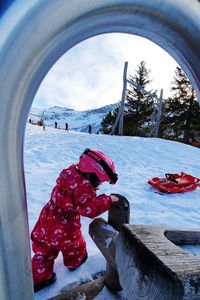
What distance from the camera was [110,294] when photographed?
70.8 inches

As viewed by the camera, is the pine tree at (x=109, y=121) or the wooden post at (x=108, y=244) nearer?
the wooden post at (x=108, y=244)

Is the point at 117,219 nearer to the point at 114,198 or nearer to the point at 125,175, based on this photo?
the point at 114,198

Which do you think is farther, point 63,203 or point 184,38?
point 63,203

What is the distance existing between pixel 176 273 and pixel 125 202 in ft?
3.31

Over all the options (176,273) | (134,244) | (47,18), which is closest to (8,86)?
(47,18)

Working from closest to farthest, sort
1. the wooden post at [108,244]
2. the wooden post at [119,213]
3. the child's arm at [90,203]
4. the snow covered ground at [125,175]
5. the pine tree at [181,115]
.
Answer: the wooden post at [108,244] → the wooden post at [119,213] → the child's arm at [90,203] → the snow covered ground at [125,175] → the pine tree at [181,115]

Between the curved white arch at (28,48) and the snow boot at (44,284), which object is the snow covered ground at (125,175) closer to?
the snow boot at (44,284)

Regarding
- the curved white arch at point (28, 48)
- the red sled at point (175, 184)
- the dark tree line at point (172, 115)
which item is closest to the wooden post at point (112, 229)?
the curved white arch at point (28, 48)

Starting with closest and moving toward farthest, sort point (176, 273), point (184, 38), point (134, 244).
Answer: point (184, 38) → point (176, 273) → point (134, 244)

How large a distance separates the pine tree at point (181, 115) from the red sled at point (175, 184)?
59.1 feet

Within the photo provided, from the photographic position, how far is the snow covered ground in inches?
92.3

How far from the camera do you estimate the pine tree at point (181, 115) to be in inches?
886

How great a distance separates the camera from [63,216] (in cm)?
199

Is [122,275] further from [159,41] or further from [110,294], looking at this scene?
[159,41]
